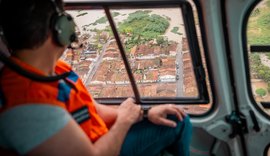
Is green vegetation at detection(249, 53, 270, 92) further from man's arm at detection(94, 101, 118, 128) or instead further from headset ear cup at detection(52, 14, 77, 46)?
headset ear cup at detection(52, 14, 77, 46)

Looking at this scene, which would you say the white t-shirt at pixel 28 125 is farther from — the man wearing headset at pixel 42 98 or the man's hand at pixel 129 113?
the man's hand at pixel 129 113

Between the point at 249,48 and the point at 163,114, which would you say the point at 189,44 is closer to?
the point at 249,48

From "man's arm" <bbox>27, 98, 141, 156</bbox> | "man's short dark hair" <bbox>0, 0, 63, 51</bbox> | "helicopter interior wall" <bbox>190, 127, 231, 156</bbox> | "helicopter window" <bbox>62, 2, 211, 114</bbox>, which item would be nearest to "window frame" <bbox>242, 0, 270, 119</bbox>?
"helicopter window" <bbox>62, 2, 211, 114</bbox>

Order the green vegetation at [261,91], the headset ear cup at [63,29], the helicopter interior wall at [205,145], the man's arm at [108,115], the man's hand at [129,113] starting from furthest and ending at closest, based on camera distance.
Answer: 1. the helicopter interior wall at [205,145]
2. the green vegetation at [261,91]
3. the man's arm at [108,115]
4. the man's hand at [129,113]
5. the headset ear cup at [63,29]

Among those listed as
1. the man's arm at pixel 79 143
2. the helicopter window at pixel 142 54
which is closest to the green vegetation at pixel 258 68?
the helicopter window at pixel 142 54

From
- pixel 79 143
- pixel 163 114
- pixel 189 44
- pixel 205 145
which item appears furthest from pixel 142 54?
pixel 79 143

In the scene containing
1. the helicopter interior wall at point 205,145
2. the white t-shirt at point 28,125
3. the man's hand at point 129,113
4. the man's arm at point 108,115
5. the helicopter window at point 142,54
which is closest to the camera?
the white t-shirt at point 28,125

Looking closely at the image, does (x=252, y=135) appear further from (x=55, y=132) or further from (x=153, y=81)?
(x=55, y=132)
